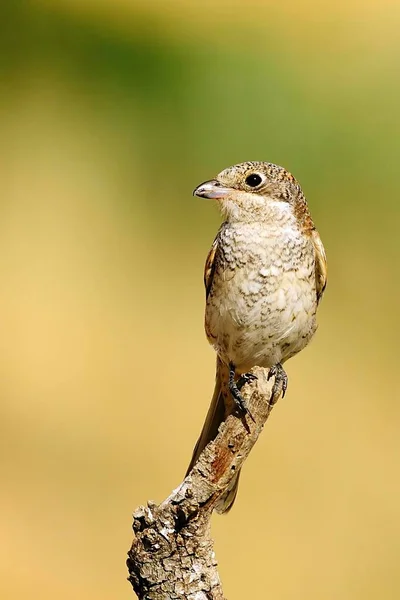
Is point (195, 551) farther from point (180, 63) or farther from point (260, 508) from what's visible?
point (180, 63)

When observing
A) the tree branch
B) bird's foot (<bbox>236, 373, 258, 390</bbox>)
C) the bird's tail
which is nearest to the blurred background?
the bird's tail

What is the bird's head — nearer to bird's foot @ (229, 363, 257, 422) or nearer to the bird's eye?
the bird's eye

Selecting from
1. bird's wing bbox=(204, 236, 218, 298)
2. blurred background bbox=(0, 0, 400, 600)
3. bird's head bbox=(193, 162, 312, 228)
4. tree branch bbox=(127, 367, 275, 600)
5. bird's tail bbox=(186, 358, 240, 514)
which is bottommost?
tree branch bbox=(127, 367, 275, 600)

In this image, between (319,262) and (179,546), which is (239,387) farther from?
(179,546)

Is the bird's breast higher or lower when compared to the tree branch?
higher

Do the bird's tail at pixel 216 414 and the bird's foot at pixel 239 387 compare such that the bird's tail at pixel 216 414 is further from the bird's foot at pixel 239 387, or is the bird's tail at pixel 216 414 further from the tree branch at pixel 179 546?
the tree branch at pixel 179 546

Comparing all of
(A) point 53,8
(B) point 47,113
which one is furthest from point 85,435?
(A) point 53,8

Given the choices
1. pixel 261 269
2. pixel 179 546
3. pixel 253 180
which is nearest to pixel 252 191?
pixel 253 180
